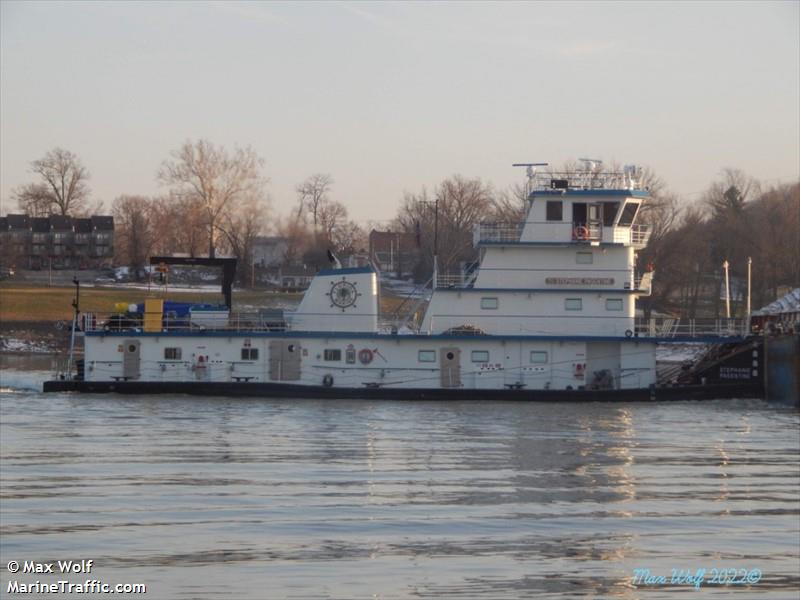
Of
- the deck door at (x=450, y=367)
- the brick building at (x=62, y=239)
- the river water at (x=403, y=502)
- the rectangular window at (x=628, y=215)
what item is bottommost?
the river water at (x=403, y=502)

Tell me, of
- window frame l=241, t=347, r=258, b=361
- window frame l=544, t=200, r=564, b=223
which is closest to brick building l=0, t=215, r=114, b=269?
window frame l=241, t=347, r=258, b=361

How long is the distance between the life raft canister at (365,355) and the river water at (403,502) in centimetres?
480

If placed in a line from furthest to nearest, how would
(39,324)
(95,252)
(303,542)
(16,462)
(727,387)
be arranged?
(95,252) < (39,324) < (727,387) < (16,462) < (303,542)

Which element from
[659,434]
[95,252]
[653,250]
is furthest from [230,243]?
[659,434]

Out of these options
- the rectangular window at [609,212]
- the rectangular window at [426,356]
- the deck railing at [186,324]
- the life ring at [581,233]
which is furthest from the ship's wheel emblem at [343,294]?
the rectangular window at [609,212]

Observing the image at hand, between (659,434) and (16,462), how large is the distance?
50.9ft

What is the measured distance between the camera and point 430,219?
94.1 m

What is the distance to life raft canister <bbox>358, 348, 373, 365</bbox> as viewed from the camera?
38.2 m

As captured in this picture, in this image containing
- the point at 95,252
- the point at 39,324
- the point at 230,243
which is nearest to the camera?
the point at 39,324

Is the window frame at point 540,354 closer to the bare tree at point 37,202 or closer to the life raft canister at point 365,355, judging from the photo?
the life raft canister at point 365,355

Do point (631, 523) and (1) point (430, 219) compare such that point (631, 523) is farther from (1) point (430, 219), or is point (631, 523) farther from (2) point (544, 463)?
(1) point (430, 219)

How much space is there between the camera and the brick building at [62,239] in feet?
354

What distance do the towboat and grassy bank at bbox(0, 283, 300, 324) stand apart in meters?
29.0

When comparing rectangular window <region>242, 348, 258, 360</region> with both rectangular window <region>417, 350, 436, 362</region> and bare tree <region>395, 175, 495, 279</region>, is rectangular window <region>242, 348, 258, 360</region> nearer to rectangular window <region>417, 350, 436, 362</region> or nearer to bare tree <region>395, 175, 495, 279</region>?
rectangular window <region>417, 350, 436, 362</region>
